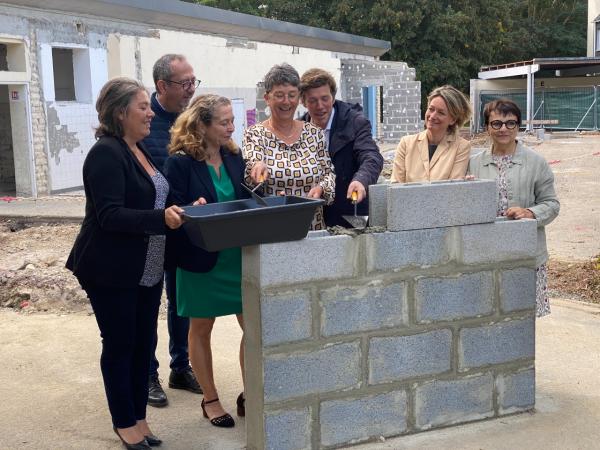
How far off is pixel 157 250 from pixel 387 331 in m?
1.19

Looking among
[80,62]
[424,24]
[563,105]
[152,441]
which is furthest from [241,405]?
[424,24]

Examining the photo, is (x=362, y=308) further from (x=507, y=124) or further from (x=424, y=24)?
(x=424, y=24)

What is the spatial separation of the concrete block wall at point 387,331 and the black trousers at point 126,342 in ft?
1.77

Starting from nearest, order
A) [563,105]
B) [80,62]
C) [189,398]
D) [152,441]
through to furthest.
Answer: [152,441], [189,398], [80,62], [563,105]

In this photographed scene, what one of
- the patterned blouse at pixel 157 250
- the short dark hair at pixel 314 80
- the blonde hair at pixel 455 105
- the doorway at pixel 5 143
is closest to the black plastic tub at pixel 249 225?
the patterned blouse at pixel 157 250

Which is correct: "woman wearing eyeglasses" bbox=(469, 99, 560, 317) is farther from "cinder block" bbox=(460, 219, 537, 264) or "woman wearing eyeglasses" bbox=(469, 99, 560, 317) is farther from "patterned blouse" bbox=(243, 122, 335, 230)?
"patterned blouse" bbox=(243, 122, 335, 230)

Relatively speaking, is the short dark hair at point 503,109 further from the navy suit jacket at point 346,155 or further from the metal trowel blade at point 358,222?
the metal trowel blade at point 358,222

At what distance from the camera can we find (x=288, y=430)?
3.73m

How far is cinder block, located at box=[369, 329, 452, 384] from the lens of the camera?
3898 millimetres

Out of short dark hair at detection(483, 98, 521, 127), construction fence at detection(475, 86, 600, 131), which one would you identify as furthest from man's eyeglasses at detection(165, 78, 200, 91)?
construction fence at detection(475, 86, 600, 131)

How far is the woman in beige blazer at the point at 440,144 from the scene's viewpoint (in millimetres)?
4457

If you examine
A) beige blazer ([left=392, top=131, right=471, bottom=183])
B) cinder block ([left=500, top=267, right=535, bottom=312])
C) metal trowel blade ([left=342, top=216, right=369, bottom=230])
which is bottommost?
cinder block ([left=500, top=267, right=535, bottom=312])

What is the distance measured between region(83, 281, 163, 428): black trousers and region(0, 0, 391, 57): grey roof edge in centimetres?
1081

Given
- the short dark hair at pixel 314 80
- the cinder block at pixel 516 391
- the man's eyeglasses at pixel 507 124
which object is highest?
the short dark hair at pixel 314 80
